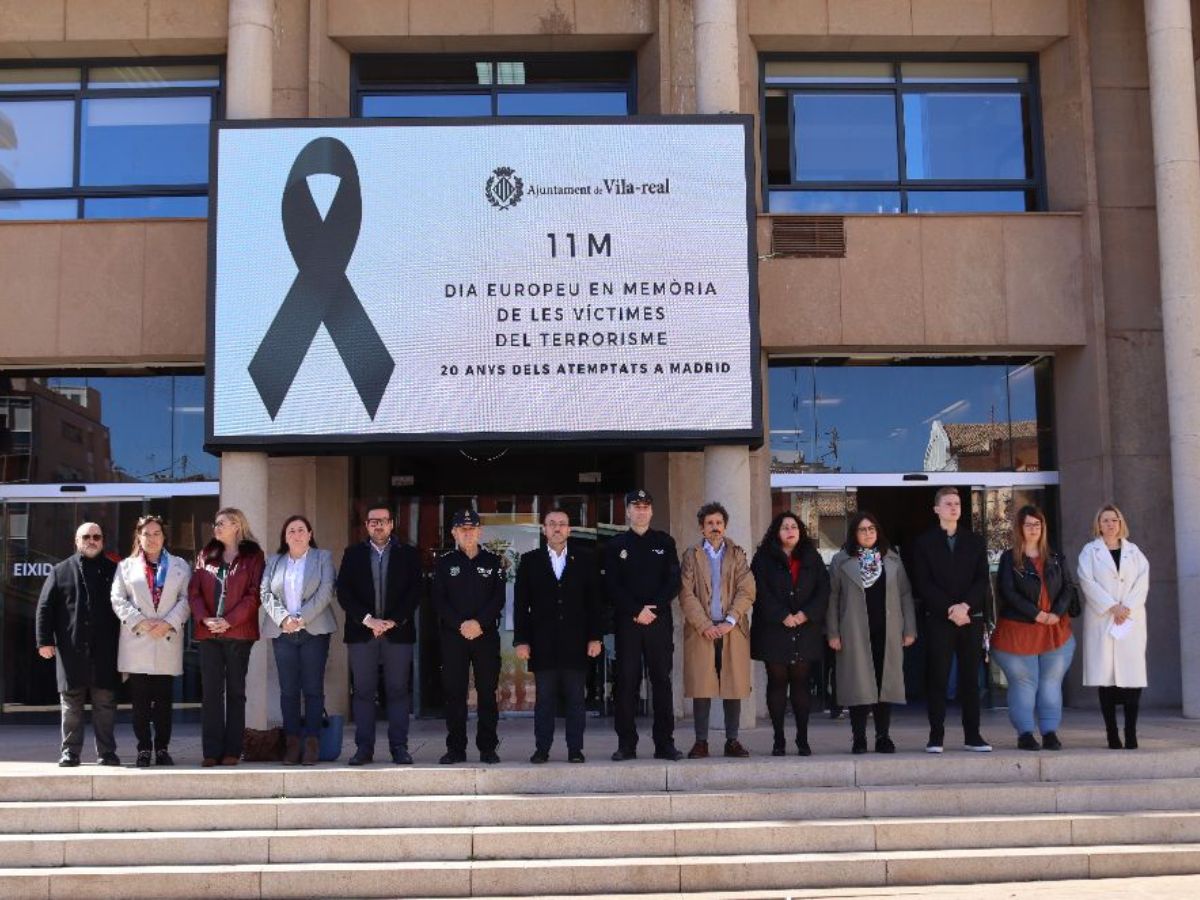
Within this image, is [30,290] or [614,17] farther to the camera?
[614,17]

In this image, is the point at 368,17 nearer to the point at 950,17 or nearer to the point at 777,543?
the point at 950,17

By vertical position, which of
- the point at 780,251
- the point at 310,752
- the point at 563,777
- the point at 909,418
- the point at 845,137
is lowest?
the point at 563,777

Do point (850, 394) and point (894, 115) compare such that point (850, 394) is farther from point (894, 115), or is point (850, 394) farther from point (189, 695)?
point (189, 695)

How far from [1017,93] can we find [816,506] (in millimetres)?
5013

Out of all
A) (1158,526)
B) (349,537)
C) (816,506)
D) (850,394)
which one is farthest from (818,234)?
(349,537)

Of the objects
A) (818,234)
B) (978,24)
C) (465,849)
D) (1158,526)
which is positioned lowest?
(465,849)

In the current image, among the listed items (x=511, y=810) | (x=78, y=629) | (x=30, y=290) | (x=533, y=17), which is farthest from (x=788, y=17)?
(x=78, y=629)

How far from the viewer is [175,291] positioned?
1330 centimetres

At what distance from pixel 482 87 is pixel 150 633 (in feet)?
23.8

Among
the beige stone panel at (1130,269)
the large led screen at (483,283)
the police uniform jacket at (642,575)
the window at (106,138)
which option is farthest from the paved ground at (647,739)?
the window at (106,138)

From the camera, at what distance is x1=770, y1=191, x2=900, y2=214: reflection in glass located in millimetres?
13867

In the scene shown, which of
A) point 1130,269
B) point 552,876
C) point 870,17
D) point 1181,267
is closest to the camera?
point 552,876

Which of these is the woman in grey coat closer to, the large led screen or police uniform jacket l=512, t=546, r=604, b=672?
police uniform jacket l=512, t=546, r=604, b=672

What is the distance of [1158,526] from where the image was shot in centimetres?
1327
